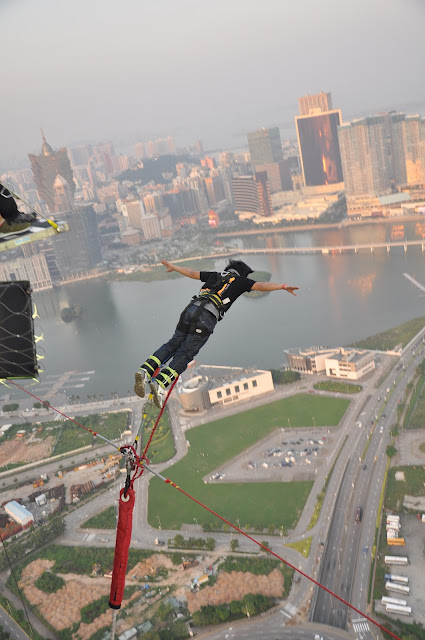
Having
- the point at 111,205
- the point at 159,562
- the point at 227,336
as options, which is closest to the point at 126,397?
the point at 227,336

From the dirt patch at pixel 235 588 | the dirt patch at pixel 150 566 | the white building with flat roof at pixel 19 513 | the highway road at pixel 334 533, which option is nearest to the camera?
the highway road at pixel 334 533

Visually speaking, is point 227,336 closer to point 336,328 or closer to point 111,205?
point 336,328

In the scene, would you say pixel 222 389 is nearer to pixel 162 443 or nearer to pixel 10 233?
pixel 162 443

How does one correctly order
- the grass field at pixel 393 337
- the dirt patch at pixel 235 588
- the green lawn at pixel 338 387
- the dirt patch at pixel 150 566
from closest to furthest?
the dirt patch at pixel 235 588, the dirt patch at pixel 150 566, the green lawn at pixel 338 387, the grass field at pixel 393 337

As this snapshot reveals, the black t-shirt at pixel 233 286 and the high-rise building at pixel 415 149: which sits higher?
the black t-shirt at pixel 233 286

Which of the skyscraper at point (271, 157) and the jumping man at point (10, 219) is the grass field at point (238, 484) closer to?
the jumping man at point (10, 219)

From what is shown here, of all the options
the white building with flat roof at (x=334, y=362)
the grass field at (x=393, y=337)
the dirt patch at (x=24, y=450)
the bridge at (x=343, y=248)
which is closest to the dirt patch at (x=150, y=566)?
the dirt patch at (x=24, y=450)

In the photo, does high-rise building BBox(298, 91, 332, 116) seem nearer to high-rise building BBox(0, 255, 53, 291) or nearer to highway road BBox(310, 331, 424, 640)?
high-rise building BBox(0, 255, 53, 291)

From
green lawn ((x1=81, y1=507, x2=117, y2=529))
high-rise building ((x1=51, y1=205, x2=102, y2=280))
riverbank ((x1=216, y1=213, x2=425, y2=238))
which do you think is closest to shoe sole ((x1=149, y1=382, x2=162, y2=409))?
green lawn ((x1=81, y1=507, x2=117, y2=529))
